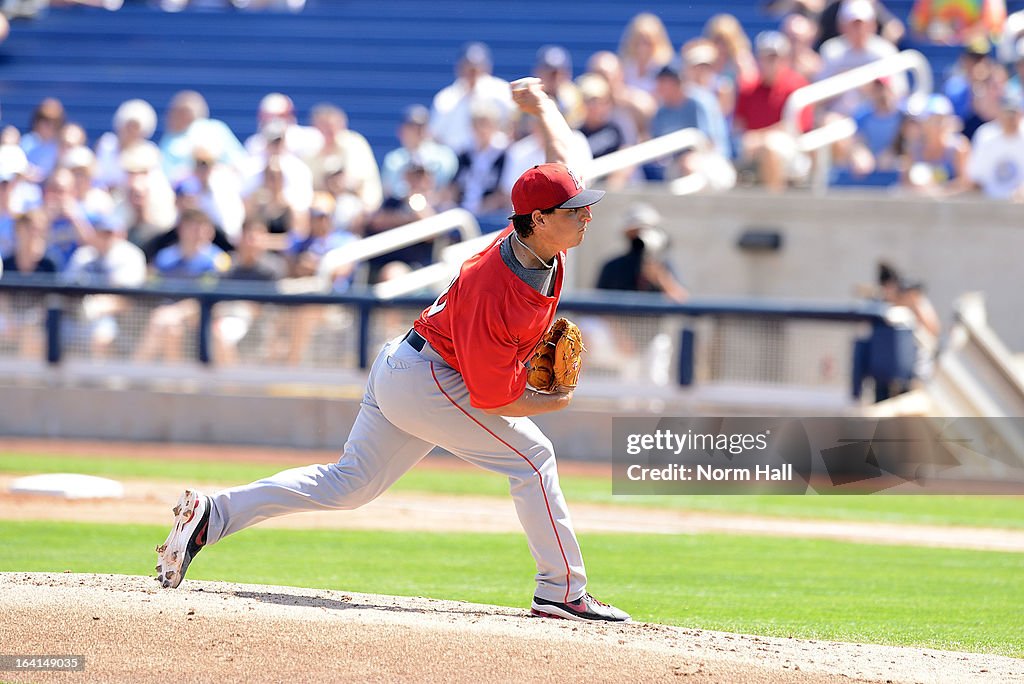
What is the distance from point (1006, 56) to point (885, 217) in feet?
10.7

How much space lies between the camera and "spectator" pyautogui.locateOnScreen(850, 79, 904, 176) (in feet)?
47.3

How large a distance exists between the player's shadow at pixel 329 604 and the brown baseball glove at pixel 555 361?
922 millimetres

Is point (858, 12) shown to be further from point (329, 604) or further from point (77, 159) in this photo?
point (329, 604)

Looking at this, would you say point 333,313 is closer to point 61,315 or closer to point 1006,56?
point 61,315

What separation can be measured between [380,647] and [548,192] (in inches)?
64.9

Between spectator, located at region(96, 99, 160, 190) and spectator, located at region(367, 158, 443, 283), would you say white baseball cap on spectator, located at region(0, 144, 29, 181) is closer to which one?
spectator, located at region(96, 99, 160, 190)

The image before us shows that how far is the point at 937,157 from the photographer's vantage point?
14.2m

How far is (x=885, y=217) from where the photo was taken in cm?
1374

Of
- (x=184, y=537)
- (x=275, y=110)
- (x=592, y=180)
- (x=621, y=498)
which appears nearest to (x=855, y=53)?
(x=592, y=180)

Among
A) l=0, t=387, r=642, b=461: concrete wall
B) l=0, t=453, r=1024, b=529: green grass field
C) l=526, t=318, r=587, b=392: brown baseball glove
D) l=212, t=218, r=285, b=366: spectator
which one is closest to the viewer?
l=526, t=318, r=587, b=392: brown baseball glove

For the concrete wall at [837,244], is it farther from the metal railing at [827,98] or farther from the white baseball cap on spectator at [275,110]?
the white baseball cap on spectator at [275,110]

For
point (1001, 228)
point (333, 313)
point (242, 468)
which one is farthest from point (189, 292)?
point (1001, 228)

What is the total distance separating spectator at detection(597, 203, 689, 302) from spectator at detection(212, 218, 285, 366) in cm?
296

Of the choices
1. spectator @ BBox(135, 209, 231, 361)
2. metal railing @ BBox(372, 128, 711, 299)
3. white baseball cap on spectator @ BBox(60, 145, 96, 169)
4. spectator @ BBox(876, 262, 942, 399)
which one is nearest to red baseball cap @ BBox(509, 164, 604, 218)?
metal railing @ BBox(372, 128, 711, 299)
